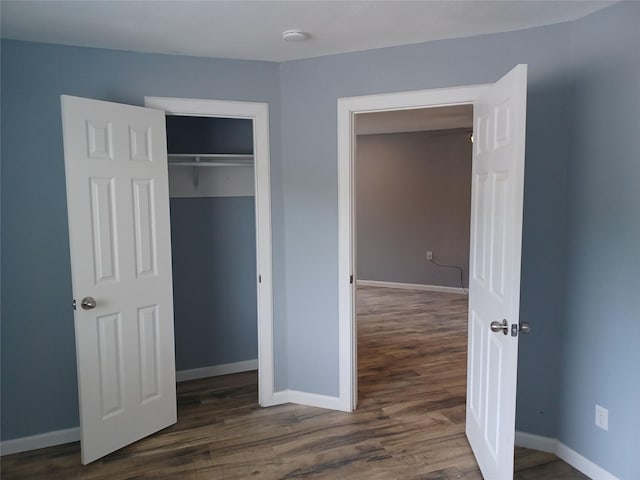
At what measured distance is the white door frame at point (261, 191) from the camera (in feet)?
9.68

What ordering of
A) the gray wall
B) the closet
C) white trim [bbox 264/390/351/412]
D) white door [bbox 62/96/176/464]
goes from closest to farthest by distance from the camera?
white door [bbox 62/96/176/464] → white trim [bbox 264/390/351/412] → the closet → the gray wall

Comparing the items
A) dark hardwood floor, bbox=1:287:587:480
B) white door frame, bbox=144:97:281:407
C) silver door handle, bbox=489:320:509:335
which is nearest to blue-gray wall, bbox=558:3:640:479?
dark hardwood floor, bbox=1:287:587:480

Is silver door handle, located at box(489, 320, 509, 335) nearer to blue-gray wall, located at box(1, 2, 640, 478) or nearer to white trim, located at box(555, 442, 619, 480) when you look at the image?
blue-gray wall, located at box(1, 2, 640, 478)

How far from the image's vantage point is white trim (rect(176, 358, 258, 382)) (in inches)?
149

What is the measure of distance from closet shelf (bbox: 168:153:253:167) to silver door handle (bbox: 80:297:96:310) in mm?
1291

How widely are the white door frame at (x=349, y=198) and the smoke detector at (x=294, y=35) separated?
0.52 metres

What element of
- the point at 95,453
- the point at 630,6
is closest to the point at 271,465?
the point at 95,453

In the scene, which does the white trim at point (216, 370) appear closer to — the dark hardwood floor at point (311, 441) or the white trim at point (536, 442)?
the dark hardwood floor at point (311, 441)

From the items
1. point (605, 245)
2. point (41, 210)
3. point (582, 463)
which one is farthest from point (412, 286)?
point (41, 210)

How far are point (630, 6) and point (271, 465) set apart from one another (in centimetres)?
290

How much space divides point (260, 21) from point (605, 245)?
2039mm

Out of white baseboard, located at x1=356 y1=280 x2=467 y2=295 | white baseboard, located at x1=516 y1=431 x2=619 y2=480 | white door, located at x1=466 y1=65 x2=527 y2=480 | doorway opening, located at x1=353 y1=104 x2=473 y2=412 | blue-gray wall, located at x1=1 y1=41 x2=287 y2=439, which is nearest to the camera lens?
white door, located at x1=466 y1=65 x2=527 y2=480

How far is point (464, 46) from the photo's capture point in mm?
2682

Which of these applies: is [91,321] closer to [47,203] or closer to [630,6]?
[47,203]
